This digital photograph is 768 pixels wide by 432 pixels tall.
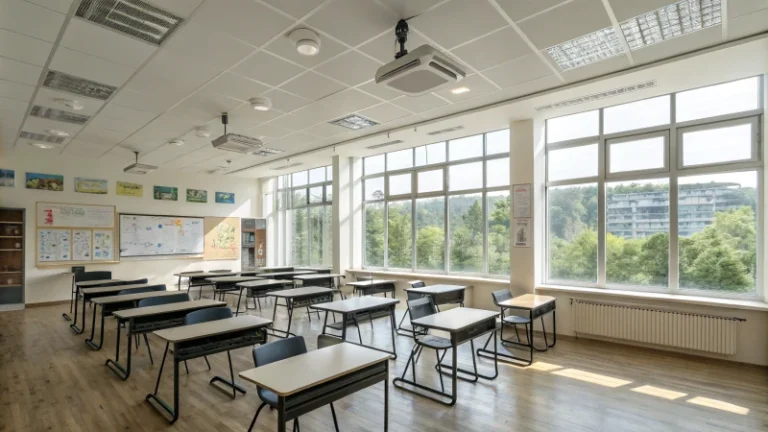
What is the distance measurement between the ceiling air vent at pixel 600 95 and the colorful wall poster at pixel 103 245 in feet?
31.7

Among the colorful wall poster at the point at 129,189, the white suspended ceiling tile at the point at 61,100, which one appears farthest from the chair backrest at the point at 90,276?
the white suspended ceiling tile at the point at 61,100

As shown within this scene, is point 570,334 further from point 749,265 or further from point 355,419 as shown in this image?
point 355,419

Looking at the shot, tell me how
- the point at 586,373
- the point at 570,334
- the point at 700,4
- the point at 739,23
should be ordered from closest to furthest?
the point at 700,4 < the point at 739,23 < the point at 586,373 < the point at 570,334

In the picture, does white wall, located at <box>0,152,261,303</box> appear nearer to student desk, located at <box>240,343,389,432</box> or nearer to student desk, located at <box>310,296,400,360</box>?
student desk, located at <box>310,296,400,360</box>

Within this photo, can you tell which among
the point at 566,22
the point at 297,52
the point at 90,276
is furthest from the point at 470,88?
the point at 90,276

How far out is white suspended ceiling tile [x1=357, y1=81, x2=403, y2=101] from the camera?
4.55m

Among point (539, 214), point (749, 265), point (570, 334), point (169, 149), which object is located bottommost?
point (570, 334)

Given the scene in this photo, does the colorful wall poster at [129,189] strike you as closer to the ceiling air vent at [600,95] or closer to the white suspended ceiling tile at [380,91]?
the white suspended ceiling tile at [380,91]

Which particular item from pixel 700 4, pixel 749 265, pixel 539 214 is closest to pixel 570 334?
pixel 539 214

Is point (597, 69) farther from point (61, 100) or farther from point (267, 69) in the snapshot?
point (61, 100)

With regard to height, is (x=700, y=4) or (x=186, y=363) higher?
(x=700, y=4)

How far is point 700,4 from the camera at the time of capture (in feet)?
9.85

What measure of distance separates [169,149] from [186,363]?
503 cm

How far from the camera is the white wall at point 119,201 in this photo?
7.91 metres
